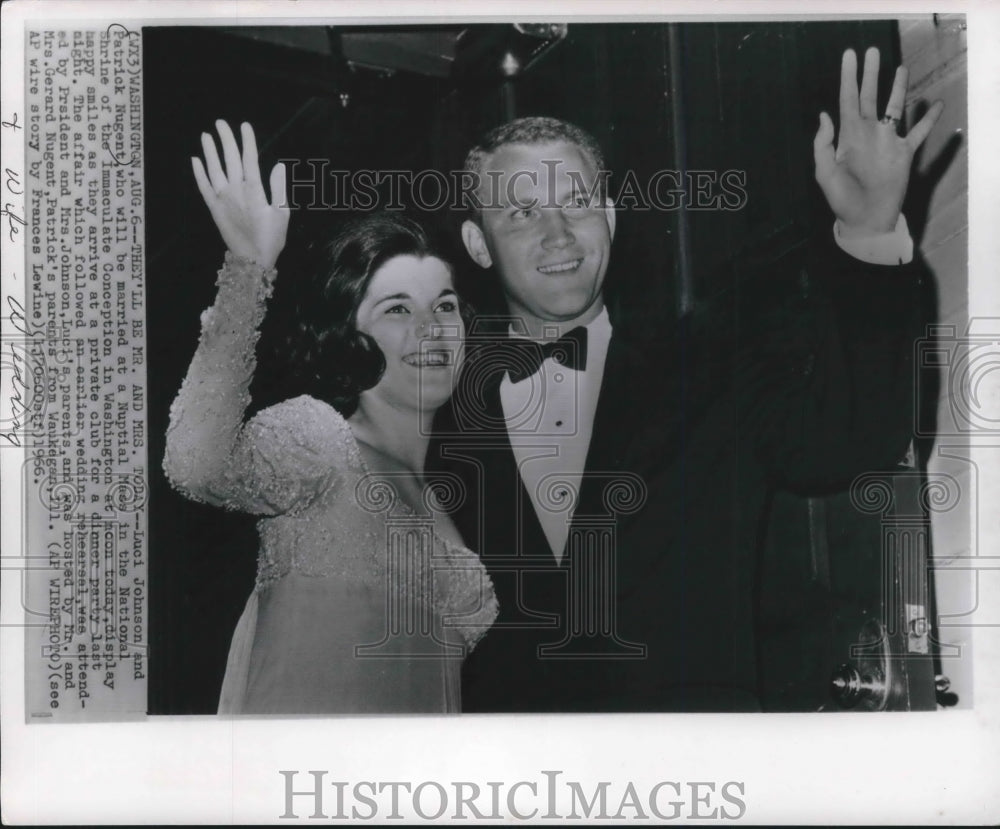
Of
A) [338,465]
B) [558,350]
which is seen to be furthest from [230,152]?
[558,350]

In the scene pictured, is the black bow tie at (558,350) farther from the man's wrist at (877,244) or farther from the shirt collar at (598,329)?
the man's wrist at (877,244)

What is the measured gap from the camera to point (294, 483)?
2.05 m

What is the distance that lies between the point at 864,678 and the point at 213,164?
166cm

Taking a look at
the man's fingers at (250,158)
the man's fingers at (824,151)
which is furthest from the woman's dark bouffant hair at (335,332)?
the man's fingers at (824,151)

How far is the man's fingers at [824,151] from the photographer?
2084 mm

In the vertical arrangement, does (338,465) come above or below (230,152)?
below

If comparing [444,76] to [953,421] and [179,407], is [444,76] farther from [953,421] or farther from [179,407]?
[953,421]

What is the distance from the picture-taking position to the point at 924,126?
208cm

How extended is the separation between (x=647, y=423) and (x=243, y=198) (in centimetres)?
93

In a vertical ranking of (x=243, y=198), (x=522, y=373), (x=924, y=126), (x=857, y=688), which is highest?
(x=924, y=126)

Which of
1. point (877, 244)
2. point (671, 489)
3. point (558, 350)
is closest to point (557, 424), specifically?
point (558, 350)

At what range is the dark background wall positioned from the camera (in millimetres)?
2074

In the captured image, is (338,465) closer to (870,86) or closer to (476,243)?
(476,243)

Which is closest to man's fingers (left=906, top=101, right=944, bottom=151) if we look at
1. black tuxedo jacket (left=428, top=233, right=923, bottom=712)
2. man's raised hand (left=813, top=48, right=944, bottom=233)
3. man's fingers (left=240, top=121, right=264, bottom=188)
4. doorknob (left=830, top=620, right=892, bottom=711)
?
man's raised hand (left=813, top=48, right=944, bottom=233)
